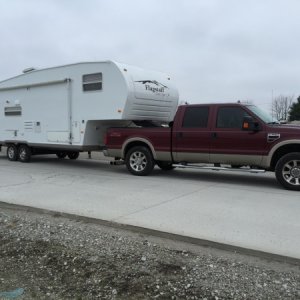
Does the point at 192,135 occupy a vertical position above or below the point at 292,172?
above

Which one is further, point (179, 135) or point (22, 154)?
point (22, 154)

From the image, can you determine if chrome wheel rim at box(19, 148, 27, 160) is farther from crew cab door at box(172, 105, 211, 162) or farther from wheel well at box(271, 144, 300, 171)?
wheel well at box(271, 144, 300, 171)

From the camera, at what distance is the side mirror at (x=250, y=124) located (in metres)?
9.38

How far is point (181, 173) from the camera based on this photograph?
12.1 meters

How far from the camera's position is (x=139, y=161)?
11484 mm

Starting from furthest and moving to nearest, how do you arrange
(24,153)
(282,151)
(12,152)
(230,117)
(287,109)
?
1. (287,109)
2. (12,152)
3. (24,153)
4. (230,117)
5. (282,151)

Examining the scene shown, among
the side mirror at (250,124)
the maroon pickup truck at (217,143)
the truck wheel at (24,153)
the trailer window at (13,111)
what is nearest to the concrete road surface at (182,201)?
the maroon pickup truck at (217,143)

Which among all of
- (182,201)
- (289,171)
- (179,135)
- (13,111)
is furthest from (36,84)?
(289,171)

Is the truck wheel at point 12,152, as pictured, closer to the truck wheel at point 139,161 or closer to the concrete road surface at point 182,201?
the concrete road surface at point 182,201

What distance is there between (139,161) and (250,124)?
353cm

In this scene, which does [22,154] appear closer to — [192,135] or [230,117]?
[192,135]

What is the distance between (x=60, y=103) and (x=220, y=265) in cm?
1020

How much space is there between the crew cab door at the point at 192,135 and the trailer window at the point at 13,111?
23.9 ft

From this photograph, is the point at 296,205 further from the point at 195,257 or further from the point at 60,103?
the point at 60,103
